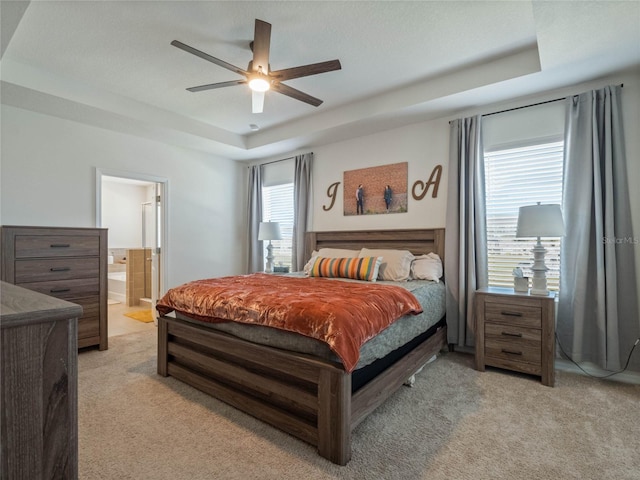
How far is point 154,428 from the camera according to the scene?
205 centimetres

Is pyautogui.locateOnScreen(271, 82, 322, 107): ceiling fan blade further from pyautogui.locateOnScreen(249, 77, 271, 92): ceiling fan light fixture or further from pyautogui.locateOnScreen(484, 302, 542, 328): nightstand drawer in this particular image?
pyautogui.locateOnScreen(484, 302, 542, 328): nightstand drawer

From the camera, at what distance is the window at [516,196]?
3068mm

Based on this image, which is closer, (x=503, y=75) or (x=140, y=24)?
(x=140, y=24)

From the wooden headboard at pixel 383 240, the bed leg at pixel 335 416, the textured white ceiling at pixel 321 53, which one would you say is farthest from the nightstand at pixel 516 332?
the textured white ceiling at pixel 321 53

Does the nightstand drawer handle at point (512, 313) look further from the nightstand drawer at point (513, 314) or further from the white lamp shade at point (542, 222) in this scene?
the white lamp shade at point (542, 222)

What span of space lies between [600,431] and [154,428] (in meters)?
2.80

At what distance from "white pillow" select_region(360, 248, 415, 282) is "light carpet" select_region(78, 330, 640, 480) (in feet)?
3.44

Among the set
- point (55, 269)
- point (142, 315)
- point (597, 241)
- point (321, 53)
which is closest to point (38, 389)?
point (321, 53)

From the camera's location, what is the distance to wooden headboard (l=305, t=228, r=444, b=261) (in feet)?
12.2

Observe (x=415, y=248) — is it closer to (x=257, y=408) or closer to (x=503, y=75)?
(x=503, y=75)

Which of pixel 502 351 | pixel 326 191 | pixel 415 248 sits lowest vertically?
pixel 502 351

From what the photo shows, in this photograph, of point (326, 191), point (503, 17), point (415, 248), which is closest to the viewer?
point (503, 17)

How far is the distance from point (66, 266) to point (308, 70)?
315 cm

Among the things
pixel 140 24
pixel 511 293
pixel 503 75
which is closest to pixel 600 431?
pixel 511 293
